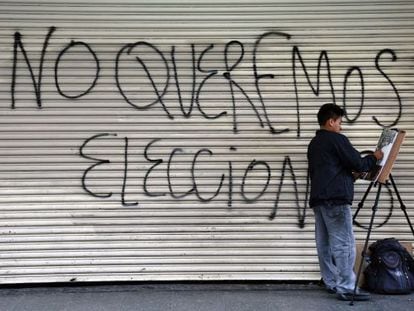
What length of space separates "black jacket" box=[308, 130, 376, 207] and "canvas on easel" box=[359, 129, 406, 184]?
0.08 metres

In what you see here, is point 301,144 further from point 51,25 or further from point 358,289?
point 51,25

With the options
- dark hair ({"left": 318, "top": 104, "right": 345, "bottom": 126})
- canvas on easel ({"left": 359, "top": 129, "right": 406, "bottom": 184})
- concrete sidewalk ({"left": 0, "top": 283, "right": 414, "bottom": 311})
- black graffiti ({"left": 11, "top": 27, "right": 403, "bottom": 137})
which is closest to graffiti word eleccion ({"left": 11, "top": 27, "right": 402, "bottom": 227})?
black graffiti ({"left": 11, "top": 27, "right": 403, "bottom": 137})

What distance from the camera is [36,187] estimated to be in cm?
505

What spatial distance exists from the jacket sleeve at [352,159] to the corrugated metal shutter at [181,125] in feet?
2.10

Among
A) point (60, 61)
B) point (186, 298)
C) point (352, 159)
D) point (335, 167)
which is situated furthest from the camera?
point (60, 61)

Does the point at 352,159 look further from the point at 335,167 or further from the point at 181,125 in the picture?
the point at 181,125

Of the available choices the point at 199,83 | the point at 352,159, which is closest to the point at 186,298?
the point at 352,159

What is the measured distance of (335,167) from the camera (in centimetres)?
457

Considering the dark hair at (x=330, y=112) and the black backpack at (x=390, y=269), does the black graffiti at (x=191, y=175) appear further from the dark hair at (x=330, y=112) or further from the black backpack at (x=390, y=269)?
the black backpack at (x=390, y=269)

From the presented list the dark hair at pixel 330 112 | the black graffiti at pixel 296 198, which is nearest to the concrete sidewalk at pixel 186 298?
the black graffiti at pixel 296 198

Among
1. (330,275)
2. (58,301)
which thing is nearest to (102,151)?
(58,301)

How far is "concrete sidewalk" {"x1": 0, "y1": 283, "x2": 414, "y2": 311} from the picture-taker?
14.9 ft

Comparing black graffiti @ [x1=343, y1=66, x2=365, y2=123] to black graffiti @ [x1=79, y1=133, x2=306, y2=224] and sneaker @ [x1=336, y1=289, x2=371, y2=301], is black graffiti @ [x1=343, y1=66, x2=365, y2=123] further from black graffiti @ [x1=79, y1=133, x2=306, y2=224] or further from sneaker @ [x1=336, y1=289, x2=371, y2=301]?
sneaker @ [x1=336, y1=289, x2=371, y2=301]

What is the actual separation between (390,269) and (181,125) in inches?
94.6
